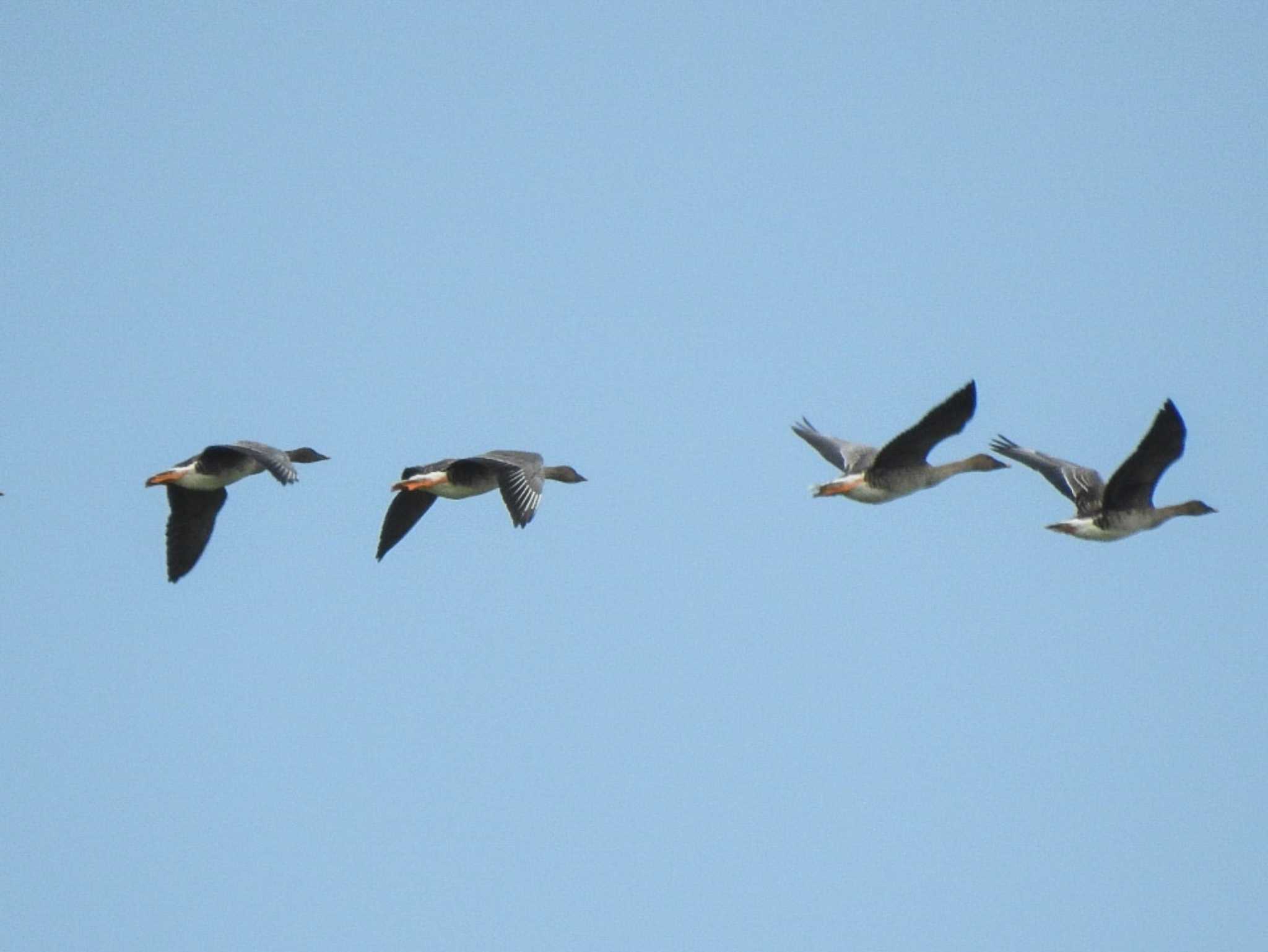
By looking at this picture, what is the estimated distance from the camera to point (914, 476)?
24.6 metres

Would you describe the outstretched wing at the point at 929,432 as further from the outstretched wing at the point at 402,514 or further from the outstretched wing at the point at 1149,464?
the outstretched wing at the point at 402,514

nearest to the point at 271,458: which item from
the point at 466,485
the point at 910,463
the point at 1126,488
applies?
the point at 466,485

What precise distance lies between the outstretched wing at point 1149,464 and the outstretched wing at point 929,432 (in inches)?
76.7

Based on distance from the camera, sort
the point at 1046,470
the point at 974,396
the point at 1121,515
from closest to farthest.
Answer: the point at 974,396 < the point at 1121,515 < the point at 1046,470

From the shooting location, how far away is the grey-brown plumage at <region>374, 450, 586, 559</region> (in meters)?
24.1

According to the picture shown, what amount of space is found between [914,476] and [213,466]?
8.50 metres

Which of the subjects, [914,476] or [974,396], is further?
[914,476]

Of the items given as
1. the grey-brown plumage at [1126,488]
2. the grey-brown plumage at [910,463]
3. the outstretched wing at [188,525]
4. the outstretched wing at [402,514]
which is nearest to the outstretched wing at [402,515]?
the outstretched wing at [402,514]

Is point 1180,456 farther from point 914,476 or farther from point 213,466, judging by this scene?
point 213,466

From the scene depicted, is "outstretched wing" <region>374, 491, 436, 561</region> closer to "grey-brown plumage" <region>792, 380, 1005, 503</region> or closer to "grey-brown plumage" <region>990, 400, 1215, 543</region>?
"grey-brown plumage" <region>792, 380, 1005, 503</region>

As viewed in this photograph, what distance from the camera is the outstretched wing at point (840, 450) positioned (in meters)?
25.8

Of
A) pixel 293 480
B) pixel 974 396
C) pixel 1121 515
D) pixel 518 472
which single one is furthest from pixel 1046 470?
pixel 293 480

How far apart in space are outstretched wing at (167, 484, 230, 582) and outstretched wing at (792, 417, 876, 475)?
24.7 feet

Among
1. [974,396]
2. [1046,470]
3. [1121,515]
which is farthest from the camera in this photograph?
[1046,470]
